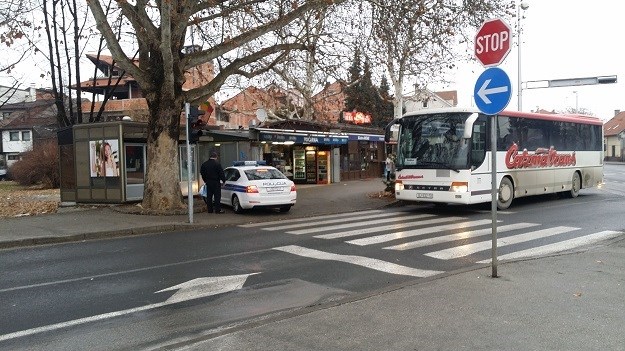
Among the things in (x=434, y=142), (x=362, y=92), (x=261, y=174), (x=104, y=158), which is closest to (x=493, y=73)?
(x=434, y=142)

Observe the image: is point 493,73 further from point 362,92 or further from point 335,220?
point 362,92

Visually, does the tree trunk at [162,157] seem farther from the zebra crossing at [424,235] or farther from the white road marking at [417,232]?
the white road marking at [417,232]

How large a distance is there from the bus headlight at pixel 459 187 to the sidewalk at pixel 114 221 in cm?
378

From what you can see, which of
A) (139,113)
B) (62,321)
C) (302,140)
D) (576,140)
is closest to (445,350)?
(62,321)

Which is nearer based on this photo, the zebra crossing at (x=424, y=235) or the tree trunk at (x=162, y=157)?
the zebra crossing at (x=424, y=235)

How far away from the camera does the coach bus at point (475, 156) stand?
14516mm

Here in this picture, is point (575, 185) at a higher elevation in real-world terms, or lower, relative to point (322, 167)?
lower

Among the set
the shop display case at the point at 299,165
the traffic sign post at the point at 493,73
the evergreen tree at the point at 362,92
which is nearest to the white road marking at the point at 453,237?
the traffic sign post at the point at 493,73

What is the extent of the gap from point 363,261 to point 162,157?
28.8ft

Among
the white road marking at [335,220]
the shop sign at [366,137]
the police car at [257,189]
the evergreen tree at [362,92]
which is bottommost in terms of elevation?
the white road marking at [335,220]

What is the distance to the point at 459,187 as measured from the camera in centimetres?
1438

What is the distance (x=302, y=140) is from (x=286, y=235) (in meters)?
15.1

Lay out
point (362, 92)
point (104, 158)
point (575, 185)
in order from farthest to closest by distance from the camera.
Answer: point (362, 92), point (575, 185), point (104, 158)

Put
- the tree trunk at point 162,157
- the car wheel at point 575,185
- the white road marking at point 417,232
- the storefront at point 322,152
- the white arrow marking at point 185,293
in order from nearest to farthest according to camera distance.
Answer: the white arrow marking at point 185,293 < the white road marking at point 417,232 < the tree trunk at point 162,157 < the car wheel at point 575,185 < the storefront at point 322,152
